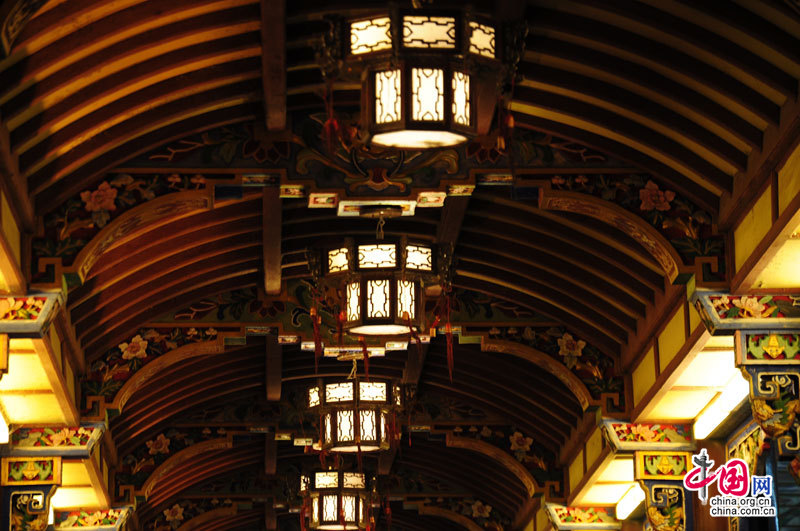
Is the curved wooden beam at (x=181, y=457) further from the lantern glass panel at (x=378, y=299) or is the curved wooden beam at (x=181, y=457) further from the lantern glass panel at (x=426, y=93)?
the lantern glass panel at (x=426, y=93)

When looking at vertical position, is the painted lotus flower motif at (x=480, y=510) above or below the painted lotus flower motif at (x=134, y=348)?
above

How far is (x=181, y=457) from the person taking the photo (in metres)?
22.1

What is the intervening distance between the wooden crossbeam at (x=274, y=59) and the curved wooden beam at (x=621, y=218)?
7.53 feet

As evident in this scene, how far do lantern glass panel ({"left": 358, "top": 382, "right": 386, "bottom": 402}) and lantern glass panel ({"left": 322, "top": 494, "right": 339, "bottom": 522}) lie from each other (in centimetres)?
463

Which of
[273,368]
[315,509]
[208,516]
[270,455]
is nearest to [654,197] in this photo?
[273,368]

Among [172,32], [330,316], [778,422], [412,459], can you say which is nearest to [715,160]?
[778,422]

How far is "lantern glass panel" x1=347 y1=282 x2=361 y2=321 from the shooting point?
1404cm

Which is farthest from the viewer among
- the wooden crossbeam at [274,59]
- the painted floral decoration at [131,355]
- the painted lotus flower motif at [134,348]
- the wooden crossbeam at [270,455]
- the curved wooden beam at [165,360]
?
the wooden crossbeam at [270,455]

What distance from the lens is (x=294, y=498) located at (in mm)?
26250

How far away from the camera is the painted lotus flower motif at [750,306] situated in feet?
42.3

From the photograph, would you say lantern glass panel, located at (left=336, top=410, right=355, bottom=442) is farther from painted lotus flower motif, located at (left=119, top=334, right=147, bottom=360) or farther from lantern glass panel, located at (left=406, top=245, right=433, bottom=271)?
lantern glass panel, located at (left=406, top=245, right=433, bottom=271)

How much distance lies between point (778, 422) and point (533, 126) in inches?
121

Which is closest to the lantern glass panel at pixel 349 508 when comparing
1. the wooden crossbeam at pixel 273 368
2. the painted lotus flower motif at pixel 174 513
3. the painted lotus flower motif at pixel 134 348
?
the wooden crossbeam at pixel 273 368

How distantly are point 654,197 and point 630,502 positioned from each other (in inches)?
303
